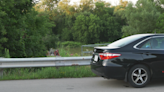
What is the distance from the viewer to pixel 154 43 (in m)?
6.62

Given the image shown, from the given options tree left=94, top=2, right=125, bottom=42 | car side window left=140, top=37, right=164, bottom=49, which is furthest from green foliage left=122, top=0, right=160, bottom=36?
car side window left=140, top=37, right=164, bottom=49

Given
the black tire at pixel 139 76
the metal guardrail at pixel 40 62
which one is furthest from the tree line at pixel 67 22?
the black tire at pixel 139 76

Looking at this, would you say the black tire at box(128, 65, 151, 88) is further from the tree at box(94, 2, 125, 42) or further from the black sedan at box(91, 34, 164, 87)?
the tree at box(94, 2, 125, 42)

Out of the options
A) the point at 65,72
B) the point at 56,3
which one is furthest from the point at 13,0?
the point at 56,3

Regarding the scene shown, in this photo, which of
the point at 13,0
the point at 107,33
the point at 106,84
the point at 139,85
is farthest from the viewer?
the point at 107,33

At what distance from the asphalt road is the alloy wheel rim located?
209 millimetres

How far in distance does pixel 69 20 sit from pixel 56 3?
9.30m

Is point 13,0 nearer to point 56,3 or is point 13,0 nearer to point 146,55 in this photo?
point 146,55

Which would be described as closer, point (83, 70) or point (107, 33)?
point (83, 70)

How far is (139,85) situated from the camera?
20.6 ft

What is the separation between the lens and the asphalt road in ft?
20.1

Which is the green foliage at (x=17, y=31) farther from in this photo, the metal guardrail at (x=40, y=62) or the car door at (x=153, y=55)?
the car door at (x=153, y=55)

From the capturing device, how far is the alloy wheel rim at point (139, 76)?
625 centimetres

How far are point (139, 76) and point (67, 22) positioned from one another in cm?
7701
